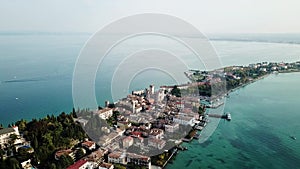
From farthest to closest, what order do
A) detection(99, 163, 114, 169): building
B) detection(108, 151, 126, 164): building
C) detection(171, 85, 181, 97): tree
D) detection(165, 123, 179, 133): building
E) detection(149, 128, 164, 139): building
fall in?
detection(171, 85, 181, 97): tree
detection(165, 123, 179, 133): building
detection(149, 128, 164, 139): building
detection(108, 151, 126, 164): building
detection(99, 163, 114, 169): building

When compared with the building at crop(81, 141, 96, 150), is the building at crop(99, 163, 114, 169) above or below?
below

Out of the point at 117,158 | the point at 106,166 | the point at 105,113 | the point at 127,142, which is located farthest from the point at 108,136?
the point at 105,113

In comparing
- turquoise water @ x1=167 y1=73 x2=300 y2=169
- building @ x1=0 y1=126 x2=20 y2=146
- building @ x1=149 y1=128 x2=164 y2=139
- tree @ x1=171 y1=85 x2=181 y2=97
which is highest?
tree @ x1=171 y1=85 x2=181 y2=97

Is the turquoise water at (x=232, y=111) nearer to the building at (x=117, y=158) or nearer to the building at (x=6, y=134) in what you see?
the building at (x=117, y=158)

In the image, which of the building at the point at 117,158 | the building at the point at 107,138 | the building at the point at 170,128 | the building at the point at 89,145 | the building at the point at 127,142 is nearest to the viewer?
the building at the point at 117,158

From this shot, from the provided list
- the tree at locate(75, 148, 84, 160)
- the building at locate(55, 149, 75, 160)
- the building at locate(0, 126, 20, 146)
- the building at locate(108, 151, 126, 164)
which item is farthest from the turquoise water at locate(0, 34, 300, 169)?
the building at locate(0, 126, 20, 146)

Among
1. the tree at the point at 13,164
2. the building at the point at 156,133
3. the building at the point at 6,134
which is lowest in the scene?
the building at the point at 156,133

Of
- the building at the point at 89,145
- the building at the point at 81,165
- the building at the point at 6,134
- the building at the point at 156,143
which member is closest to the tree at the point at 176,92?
the building at the point at 156,143

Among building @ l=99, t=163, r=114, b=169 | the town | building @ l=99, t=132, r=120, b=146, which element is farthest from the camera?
building @ l=99, t=132, r=120, b=146

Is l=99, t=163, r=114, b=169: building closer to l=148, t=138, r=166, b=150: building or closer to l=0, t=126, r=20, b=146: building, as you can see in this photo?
l=148, t=138, r=166, b=150: building
